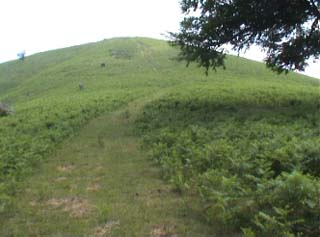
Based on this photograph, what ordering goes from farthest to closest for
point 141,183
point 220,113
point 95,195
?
point 220,113
point 141,183
point 95,195

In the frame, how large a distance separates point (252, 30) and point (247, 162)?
1874cm

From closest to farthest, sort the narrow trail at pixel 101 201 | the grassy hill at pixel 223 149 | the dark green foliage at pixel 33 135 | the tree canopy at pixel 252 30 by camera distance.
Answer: the grassy hill at pixel 223 149
the narrow trail at pixel 101 201
the dark green foliage at pixel 33 135
the tree canopy at pixel 252 30

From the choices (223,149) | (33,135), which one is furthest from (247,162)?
(33,135)

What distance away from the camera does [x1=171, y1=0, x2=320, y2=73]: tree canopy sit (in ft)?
95.4

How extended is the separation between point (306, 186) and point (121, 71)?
62.3 metres

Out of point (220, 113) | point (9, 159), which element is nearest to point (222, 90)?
point (220, 113)

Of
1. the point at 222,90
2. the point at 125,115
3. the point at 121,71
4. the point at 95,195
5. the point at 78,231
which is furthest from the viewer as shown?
the point at 121,71

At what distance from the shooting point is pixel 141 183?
14.6 meters

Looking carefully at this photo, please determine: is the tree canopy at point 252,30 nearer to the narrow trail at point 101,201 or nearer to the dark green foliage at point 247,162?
the dark green foliage at point 247,162

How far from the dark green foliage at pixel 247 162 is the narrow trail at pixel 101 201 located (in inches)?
25.1

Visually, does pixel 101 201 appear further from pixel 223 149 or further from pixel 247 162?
pixel 223 149

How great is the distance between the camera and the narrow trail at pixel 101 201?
10586mm

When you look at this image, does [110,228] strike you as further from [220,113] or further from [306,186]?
[220,113]

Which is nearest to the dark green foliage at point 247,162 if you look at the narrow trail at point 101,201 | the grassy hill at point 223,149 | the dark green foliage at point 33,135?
the grassy hill at point 223,149
